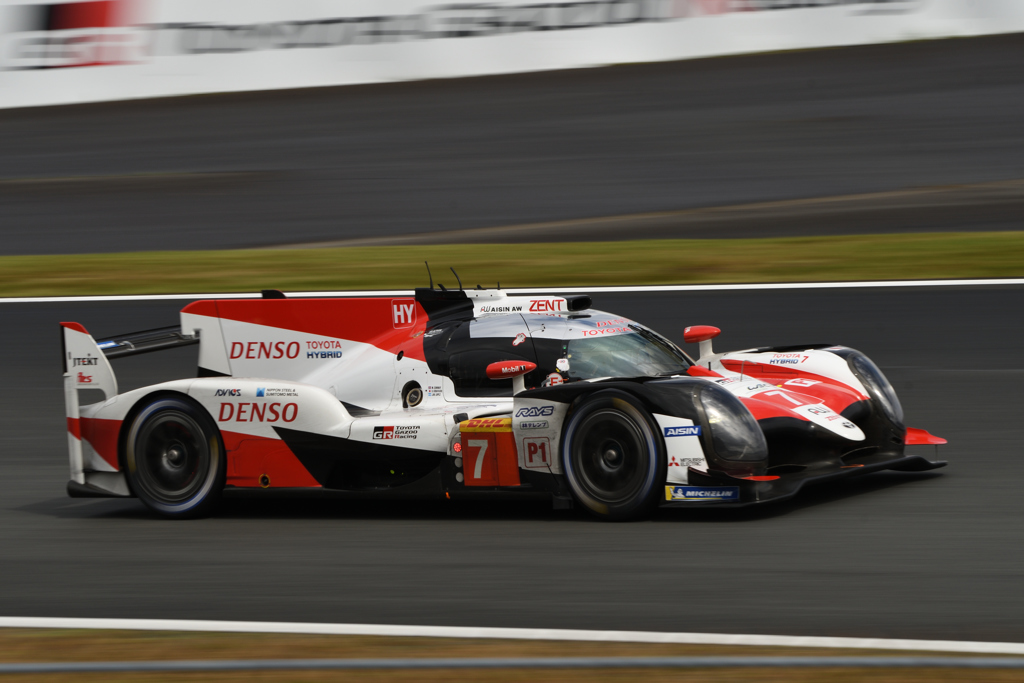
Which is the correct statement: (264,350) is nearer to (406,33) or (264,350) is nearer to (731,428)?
(731,428)

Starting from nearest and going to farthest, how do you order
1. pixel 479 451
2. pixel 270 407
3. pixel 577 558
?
pixel 577 558, pixel 479 451, pixel 270 407

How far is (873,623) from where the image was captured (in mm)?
4605

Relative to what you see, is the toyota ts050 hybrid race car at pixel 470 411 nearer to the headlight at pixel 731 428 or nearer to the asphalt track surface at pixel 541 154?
the headlight at pixel 731 428

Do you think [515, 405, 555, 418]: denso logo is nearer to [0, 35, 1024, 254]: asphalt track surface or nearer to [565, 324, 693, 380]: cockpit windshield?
[565, 324, 693, 380]: cockpit windshield

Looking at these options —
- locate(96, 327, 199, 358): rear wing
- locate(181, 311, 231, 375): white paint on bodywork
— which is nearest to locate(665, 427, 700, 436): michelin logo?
locate(181, 311, 231, 375): white paint on bodywork

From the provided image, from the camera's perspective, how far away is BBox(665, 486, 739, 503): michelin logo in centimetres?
620

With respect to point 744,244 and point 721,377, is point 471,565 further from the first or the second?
point 744,244

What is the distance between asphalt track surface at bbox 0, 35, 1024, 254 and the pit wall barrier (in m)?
0.30

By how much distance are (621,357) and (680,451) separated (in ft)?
3.18

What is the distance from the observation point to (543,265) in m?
13.0

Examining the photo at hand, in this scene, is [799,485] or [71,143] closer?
[799,485]

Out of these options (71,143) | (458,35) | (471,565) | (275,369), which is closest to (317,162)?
(458,35)

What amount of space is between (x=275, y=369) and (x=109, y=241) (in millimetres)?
8603

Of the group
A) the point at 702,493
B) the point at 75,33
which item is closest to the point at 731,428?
the point at 702,493
